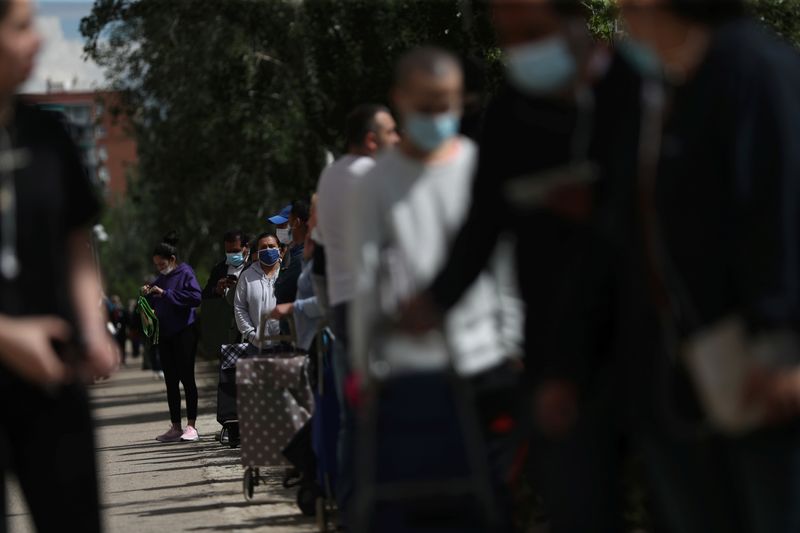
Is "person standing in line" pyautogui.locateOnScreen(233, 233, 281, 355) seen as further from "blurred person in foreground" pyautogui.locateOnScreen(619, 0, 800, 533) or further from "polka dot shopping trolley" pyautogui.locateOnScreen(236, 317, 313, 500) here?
"blurred person in foreground" pyautogui.locateOnScreen(619, 0, 800, 533)

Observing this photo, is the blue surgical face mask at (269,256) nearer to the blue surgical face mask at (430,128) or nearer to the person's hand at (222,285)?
the person's hand at (222,285)

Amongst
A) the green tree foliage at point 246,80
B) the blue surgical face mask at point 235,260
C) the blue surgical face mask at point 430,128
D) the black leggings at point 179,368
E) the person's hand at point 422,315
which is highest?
the green tree foliage at point 246,80

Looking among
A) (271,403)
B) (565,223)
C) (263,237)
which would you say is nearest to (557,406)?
(565,223)

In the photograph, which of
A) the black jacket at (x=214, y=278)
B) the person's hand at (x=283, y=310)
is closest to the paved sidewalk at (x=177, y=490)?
the person's hand at (x=283, y=310)

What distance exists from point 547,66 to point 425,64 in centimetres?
94

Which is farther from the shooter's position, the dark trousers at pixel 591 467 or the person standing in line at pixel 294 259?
the person standing in line at pixel 294 259

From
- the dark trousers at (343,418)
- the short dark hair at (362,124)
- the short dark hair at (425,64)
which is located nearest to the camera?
the short dark hair at (425,64)

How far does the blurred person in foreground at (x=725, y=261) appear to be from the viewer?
396cm

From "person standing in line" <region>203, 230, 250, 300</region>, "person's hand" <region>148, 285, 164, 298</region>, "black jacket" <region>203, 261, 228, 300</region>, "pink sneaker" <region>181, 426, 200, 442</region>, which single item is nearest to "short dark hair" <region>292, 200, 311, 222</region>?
"person standing in line" <region>203, 230, 250, 300</region>

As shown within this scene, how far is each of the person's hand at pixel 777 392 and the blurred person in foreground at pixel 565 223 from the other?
0.66 m

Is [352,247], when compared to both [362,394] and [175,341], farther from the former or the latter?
[175,341]

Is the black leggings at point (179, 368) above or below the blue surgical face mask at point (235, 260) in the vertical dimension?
below

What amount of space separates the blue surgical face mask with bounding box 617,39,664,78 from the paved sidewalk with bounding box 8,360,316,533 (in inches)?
213

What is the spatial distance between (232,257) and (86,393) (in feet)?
39.5
